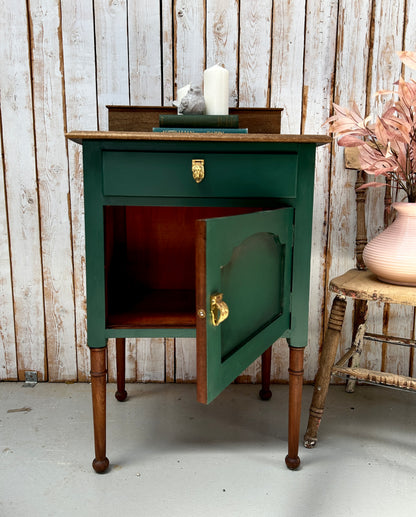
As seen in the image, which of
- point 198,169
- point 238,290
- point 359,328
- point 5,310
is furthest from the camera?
point 5,310

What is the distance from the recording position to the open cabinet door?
728 millimetres

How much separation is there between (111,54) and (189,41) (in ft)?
0.90

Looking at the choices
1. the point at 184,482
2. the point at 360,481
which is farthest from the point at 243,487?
the point at 360,481

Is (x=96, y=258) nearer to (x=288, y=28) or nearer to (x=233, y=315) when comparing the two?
(x=233, y=315)

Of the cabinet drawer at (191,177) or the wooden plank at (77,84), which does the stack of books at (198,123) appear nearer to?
the cabinet drawer at (191,177)

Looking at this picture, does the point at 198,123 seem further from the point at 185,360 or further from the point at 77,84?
the point at 185,360

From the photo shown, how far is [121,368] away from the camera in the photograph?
148cm

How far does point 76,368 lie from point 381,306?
1.18m

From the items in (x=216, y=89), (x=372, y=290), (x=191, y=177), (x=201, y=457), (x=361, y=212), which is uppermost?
(x=216, y=89)

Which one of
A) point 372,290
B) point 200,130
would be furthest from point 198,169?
point 372,290

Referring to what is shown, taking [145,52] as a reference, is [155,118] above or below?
below

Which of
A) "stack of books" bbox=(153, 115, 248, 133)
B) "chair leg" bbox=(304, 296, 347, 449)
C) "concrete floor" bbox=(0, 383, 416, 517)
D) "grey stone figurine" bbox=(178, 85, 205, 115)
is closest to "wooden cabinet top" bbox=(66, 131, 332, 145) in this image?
"stack of books" bbox=(153, 115, 248, 133)

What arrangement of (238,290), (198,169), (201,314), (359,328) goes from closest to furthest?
(201,314) → (238,290) → (198,169) → (359,328)

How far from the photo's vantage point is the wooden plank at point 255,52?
1.46 metres
